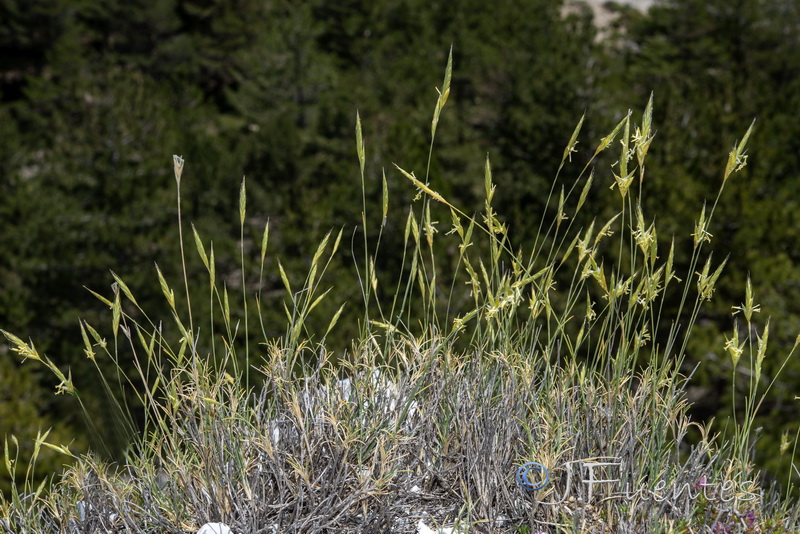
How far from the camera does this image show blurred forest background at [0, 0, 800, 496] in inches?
725

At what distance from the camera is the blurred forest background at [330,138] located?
18406mm

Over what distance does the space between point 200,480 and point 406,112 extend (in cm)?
2653

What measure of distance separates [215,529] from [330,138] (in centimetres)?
2698

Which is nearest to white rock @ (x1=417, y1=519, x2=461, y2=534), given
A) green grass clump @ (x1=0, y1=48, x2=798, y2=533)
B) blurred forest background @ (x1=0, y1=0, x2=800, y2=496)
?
green grass clump @ (x1=0, y1=48, x2=798, y2=533)

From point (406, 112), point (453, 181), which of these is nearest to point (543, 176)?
point (453, 181)

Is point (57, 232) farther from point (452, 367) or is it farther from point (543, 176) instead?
point (452, 367)

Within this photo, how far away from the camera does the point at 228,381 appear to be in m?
2.08

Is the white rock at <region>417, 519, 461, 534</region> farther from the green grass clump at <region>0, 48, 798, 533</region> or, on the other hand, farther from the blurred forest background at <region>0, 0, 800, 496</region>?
the blurred forest background at <region>0, 0, 800, 496</region>

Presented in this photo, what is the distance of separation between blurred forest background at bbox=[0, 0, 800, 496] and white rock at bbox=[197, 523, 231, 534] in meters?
9.72

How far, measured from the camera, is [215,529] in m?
1.90

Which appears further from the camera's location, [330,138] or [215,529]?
[330,138]

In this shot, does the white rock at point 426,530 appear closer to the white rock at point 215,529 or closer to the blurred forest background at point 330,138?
the white rock at point 215,529

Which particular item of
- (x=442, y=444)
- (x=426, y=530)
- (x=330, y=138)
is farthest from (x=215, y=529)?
(x=330, y=138)

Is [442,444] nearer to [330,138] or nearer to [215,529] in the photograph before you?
[215,529]
